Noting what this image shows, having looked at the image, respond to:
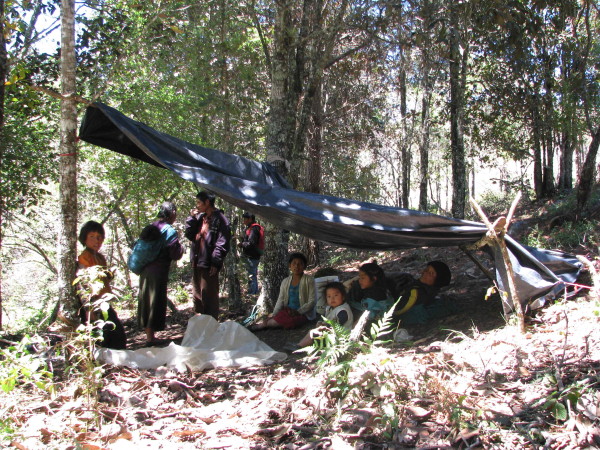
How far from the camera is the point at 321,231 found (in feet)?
13.6

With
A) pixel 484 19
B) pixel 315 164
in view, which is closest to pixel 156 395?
pixel 484 19

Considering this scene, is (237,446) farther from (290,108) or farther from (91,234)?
(290,108)

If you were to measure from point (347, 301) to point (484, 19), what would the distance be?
3.10 m

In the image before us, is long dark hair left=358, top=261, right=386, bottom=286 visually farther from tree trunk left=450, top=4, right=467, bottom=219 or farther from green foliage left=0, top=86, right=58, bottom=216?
tree trunk left=450, top=4, right=467, bottom=219

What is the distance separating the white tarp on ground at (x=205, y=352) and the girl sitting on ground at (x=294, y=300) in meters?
0.75

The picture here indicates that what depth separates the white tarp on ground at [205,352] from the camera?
3582 mm

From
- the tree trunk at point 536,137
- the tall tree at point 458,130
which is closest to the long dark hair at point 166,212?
the tall tree at point 458,130

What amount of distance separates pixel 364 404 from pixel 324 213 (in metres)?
1.61

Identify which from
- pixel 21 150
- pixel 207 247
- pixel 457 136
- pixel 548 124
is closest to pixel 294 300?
pixel 207 247

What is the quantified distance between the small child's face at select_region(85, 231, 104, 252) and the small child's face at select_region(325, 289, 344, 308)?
1.94 meters

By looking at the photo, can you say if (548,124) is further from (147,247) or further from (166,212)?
(147,247)

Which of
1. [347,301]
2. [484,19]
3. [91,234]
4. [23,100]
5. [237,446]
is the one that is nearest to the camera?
[237,446]

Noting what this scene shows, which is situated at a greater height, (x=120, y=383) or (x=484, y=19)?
(x=484, y=19)

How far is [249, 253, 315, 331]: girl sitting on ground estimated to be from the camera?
4.92 meters
